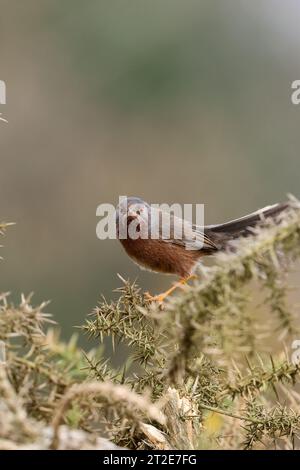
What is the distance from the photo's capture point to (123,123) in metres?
14.6

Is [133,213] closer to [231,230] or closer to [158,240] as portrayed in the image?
[158,240]

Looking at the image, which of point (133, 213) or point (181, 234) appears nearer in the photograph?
point (133, 213)

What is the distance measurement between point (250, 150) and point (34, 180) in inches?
142

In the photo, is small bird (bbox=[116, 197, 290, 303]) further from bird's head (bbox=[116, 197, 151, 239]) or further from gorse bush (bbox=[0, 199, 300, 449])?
gorse bush (bbox=[0, 199, 300, 449])

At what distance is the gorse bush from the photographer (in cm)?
173

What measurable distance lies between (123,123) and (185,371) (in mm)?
12784

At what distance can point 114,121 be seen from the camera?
48.0 ft

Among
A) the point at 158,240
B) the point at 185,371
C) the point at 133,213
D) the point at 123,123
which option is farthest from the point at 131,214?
the point at 123,123

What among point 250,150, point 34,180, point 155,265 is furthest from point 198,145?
point 155,265

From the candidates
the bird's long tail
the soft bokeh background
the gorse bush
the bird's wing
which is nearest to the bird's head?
the bird's wing

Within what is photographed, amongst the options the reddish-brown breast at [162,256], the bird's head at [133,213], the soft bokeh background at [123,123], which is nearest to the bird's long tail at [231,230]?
the reddish-brown breast at [162,256]

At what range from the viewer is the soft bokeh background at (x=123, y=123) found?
12.1 m

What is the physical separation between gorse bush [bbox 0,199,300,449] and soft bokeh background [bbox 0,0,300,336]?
27.6 ft

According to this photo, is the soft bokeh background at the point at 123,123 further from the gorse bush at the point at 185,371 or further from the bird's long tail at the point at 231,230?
the gorse bush at the point at 185,371
